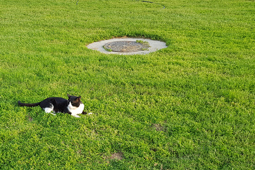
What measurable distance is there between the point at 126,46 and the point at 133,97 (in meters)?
3.64

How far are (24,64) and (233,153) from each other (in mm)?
5416

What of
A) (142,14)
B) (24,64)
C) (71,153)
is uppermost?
(142,14)

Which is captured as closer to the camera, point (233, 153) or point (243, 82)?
point (233, 153)

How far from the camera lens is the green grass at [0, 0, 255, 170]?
143 inches

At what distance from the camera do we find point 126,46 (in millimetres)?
8469

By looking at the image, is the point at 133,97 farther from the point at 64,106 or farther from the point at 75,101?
the point at 64,106

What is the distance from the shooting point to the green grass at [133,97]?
3.64 metres

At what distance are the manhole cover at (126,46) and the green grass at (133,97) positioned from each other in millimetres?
761

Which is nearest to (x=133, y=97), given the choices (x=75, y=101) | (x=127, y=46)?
(x=75, y=101)

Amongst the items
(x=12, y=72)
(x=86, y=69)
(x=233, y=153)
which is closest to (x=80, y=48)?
(x=86, y=69)

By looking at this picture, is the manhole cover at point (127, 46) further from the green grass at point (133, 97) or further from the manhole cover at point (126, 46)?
the green grass at point (133, 97)

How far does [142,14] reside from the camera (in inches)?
510

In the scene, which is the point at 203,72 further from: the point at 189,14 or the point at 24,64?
the point at 189,14

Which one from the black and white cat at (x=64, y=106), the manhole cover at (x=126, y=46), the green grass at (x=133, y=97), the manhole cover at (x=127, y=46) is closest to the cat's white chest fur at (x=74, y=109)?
the black and white cat at (x=64, y=106)
